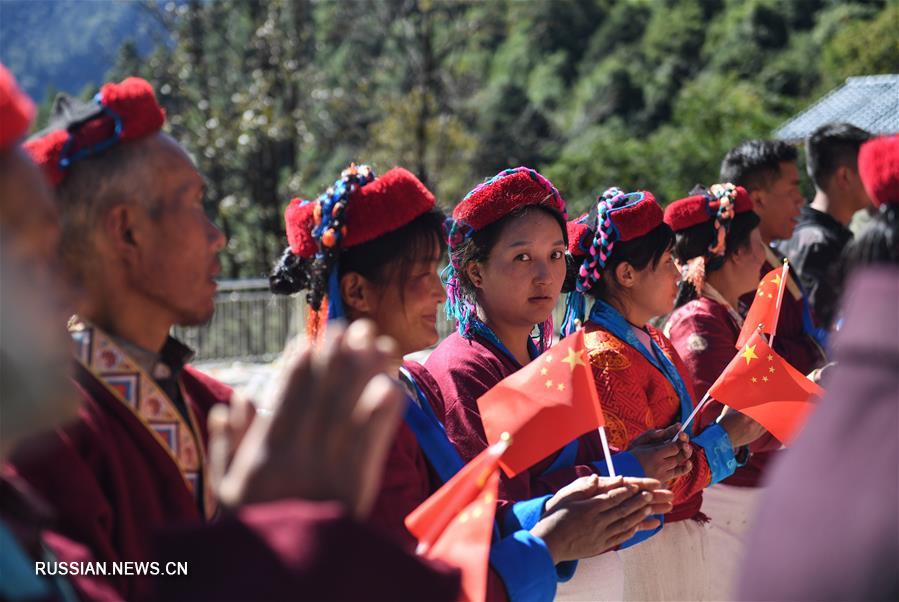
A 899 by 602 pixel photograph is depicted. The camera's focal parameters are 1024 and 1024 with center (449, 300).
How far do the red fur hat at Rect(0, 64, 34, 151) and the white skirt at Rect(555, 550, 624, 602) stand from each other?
2.10 metres

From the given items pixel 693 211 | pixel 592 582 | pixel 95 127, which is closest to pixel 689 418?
pixel 592 582

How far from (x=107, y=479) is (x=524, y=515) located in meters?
1.19

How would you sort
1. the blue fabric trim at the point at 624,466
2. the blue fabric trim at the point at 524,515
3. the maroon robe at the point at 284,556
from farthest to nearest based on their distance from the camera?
1. the blue fabric trim at the point at 624,466
2. the blue fabric trim at the point at 524,515
3. the maroon robe at the point at 284,556

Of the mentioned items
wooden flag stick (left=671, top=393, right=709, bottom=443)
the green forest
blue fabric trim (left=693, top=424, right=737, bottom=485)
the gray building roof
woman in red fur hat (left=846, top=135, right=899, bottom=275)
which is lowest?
blue fabric trim (left=693, top=424, right=737, bottom=485)

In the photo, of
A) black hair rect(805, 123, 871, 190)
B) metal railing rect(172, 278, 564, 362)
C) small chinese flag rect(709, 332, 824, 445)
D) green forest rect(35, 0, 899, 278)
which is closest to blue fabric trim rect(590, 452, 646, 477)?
small chinese flag rect(709, 332, 824, 445)

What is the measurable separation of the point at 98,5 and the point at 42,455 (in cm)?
2142

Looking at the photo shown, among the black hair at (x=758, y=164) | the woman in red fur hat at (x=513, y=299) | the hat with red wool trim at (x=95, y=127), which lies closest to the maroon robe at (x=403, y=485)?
the woman in red fur hat at (x=513, y=299)

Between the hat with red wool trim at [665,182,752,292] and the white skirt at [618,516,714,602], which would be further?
the hat with red wool trim at [665,182,752,292]

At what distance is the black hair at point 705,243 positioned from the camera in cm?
405

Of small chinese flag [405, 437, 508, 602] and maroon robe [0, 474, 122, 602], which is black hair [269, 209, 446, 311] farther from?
maroon robe [0, 474, 122, 602]

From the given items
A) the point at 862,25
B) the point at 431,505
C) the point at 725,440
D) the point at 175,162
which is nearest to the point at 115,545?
the point at 431,505

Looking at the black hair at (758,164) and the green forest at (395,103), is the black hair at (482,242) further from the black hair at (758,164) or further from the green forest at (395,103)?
the green forest at (395,103)

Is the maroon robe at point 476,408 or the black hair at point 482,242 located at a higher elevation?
the black hair at point 482,242

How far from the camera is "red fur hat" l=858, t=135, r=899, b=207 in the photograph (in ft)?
5.76
